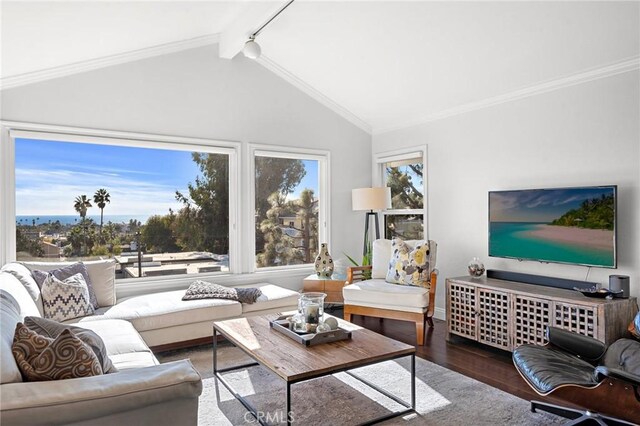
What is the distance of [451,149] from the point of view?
4645 millimetres

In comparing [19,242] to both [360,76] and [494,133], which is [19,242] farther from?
[494,133]

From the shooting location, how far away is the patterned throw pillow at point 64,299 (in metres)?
3.14

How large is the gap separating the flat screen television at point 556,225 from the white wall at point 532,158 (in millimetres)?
150

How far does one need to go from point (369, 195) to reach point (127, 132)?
8.93ft

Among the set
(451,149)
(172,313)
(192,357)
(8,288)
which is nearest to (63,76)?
(8,288)

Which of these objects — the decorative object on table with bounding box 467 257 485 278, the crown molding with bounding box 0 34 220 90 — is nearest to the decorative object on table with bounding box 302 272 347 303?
the decorative object on table with bounding box 467 257 485 278

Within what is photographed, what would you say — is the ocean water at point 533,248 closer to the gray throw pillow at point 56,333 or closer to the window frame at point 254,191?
the window frame at point 254,191

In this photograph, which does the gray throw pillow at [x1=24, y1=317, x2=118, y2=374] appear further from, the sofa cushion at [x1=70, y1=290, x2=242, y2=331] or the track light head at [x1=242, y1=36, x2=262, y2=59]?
the track light head at [x1=242, y1=36, x2=262, y2=59]

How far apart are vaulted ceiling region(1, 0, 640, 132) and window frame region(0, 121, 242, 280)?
1.59 feet

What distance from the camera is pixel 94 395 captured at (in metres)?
1.40

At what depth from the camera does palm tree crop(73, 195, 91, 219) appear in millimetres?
4051

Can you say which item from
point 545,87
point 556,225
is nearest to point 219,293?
point 556,225

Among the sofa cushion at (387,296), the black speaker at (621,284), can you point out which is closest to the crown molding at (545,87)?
the black speaker at (621,284)

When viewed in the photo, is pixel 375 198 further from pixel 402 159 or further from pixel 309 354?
pixel 309 354
